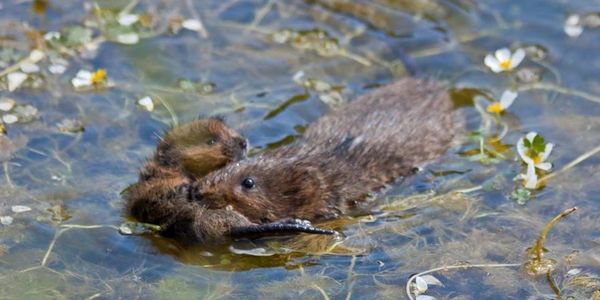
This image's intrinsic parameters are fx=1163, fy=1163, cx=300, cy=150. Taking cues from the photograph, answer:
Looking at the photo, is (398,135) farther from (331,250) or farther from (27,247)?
(27,247)

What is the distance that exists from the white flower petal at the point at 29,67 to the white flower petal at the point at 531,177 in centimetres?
299

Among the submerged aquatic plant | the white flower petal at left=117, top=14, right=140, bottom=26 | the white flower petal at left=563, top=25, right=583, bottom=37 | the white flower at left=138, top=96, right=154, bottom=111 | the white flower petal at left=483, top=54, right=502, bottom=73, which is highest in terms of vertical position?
the white flower petal at left=563, top=25, right=583, bottom=37

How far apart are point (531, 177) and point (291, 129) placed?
147 centimetres

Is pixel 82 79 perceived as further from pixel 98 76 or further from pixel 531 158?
pixel 531 158

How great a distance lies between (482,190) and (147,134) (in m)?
1.89

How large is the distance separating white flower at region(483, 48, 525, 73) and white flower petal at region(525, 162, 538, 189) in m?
1.15

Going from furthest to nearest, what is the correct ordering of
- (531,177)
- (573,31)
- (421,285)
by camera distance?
(573,31)
(531,177)
(421,285)

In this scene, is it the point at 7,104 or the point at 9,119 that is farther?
the point at 7,104

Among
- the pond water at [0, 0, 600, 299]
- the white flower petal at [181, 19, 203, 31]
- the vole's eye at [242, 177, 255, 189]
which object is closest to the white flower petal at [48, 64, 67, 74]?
the pond water at [0, 0, 600, 299]

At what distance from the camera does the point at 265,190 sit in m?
5.55

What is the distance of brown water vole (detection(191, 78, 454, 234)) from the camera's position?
18.0ft

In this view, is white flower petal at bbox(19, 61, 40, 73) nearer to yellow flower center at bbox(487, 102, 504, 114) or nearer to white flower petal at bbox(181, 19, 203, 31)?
white flower petal at bbox(181, 19, 203, 31)

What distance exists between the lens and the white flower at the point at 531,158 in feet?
19.7

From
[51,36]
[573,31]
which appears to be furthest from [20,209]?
[573,31]
